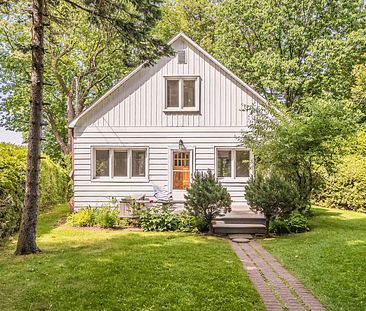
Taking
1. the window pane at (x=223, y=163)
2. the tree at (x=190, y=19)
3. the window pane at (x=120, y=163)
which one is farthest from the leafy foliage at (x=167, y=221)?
the tree at (x=190, y=19)

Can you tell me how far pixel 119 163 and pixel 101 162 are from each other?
0.74 meters

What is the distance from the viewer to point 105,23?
886cm

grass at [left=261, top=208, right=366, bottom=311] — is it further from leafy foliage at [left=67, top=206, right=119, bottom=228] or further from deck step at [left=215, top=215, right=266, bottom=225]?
leafy foliage at [left=67, top=206, right=119, bottom=228]

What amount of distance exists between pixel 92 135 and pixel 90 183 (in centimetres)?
191

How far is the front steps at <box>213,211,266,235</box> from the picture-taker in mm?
11109

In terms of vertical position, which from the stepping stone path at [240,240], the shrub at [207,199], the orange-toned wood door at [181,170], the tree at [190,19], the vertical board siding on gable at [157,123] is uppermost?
the tree at [190,19]

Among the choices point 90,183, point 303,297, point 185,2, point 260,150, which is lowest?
point 303,297

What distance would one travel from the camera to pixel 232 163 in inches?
547

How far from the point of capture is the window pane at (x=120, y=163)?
1403cm

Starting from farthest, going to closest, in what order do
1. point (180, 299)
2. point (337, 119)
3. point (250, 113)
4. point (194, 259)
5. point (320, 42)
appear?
point (320, 42) → point (250, 113) → point (337, 119) → point (194, 259) → point (180, 299)

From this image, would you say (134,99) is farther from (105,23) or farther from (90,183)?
(105,23)

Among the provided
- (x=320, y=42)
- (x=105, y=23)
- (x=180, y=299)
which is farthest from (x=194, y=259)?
(x=320, y=42)

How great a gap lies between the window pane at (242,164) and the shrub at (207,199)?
3426 millimetres

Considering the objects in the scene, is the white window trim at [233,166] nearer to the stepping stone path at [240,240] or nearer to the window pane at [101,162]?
the stepping stone path at [240,240]
